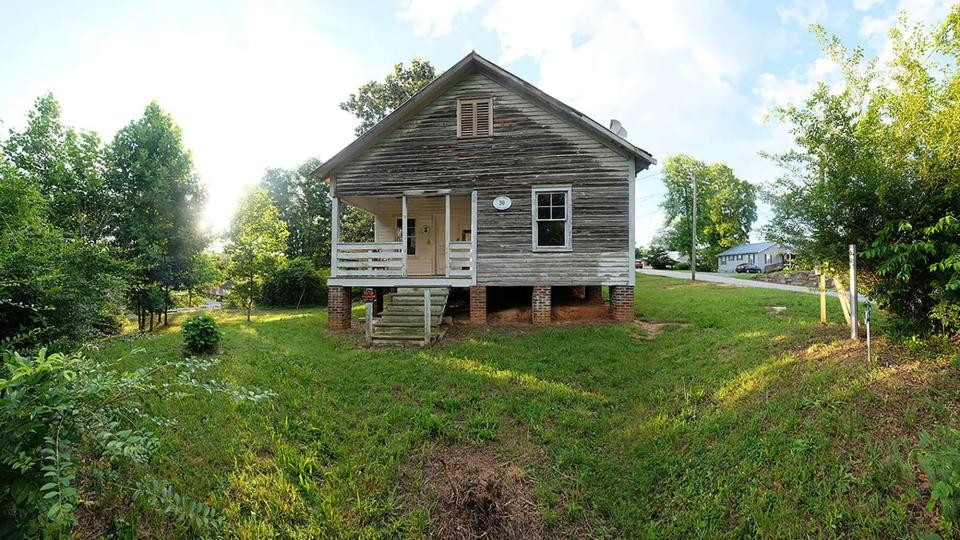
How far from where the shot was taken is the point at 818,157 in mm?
6078

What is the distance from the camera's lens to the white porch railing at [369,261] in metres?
11.8

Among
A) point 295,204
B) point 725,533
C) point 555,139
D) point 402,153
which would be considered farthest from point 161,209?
point 295,204

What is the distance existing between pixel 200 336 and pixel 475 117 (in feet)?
29.1

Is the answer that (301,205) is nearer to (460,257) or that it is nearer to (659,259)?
(460,257)

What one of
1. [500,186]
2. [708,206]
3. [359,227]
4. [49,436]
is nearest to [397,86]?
[359,227]

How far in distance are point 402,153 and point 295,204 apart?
31185 mm

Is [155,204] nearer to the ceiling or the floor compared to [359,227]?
nearer to the floor

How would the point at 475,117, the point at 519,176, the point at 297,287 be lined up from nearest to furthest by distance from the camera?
the point at 519,176 < the point at 475,117 < the point at 297,287

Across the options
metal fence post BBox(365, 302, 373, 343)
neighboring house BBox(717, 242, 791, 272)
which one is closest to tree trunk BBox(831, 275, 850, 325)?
metal fence post BBox(365, 302, 373, 343)

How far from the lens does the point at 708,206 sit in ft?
197

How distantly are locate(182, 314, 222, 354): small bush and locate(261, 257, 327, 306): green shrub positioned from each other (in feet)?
51.5

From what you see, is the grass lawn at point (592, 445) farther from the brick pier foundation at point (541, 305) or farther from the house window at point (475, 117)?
the house window at point (475, 117)

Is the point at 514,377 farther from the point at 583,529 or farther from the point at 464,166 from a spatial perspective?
the point at 464,166

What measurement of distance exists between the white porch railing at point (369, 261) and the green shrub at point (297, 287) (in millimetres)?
12793
